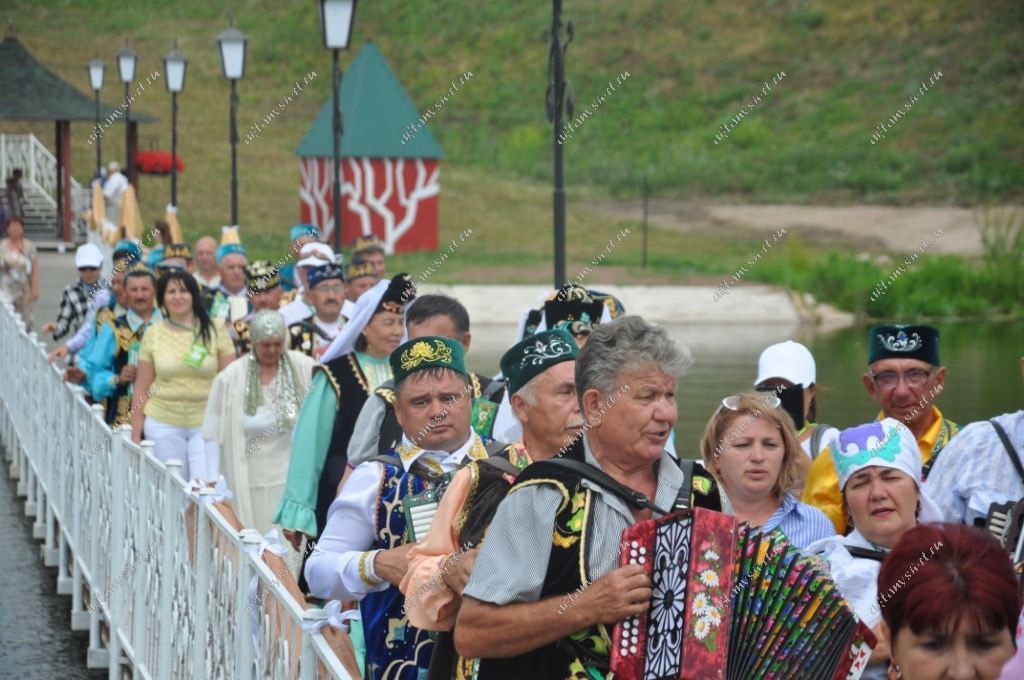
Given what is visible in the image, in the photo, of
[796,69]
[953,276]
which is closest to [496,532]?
[953,276]

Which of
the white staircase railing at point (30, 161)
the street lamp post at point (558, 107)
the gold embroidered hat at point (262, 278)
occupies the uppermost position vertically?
the white staircase railing at point (30, 161)

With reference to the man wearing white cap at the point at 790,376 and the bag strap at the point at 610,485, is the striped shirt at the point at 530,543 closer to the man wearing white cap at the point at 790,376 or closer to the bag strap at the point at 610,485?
the bag strap at the point at 610,485

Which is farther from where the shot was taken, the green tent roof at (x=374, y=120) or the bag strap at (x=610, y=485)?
the green tent roof at (x=374, y=120)

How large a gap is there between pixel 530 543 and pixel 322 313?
6596 mm

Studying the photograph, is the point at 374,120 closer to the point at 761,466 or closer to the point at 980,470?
the point at 761,466

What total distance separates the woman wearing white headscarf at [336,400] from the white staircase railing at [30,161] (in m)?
37.6

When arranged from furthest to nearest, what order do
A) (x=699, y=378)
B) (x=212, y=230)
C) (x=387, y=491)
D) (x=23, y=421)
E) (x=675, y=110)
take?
(x=675, y=110), (x=212, y=230), (x=699, y=378), (x=23, y=421), (x=387, y=491)

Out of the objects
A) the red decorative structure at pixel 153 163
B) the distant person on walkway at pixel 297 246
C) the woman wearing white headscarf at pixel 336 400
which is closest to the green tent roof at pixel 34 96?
the red decorative structure at pixel 153 163

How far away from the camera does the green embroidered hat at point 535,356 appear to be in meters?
4.68

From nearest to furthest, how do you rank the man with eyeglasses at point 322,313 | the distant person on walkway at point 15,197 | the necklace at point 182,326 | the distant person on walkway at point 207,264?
the man with eyeglasses at point 322,313
the necklace at point 182,326
the distant person on walkway at point 207,264
the distant person on walkway at point 15,197

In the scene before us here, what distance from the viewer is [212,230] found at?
44.2m

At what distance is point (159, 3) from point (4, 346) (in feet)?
222

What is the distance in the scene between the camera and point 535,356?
185 inches

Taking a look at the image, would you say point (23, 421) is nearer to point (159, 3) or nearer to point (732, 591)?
point (732, 591)
